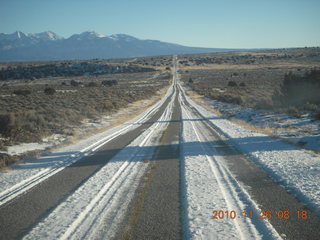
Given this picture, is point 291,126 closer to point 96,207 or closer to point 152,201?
point 152,201

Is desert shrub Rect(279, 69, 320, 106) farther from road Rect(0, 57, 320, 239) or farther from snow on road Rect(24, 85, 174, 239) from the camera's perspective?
snow on road Rect(24, 85, 174, 239)

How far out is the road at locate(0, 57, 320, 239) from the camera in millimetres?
4297

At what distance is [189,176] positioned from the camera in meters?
7.01

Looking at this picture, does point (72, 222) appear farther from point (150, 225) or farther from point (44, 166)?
point (44, 166)

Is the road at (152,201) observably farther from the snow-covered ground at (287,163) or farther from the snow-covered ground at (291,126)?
the snow-covered ground at (291,126)

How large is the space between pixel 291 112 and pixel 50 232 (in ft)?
63.4

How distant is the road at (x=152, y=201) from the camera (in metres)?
4.30

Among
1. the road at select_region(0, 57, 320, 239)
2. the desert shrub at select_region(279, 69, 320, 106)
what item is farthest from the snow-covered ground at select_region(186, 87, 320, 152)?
the desert shrub at select_region(279, 69, 320, 106)

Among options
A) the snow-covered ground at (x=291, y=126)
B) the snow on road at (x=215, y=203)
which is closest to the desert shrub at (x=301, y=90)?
the snow-covered ground at (x=291, y=126)
